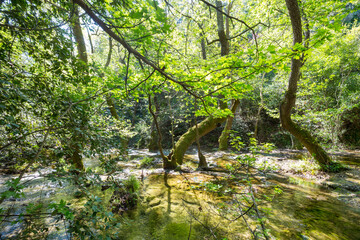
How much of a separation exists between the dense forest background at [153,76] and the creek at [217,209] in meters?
0.72

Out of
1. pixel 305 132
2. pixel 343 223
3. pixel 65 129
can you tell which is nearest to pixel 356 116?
pixel 305 132

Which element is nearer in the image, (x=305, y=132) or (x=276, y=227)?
(x=276, y=227)

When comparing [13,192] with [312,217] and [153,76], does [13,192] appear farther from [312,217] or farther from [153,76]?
[312,217]

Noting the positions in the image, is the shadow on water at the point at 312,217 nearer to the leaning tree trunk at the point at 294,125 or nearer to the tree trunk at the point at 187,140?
the leaning tree trunk at the point at 294,125

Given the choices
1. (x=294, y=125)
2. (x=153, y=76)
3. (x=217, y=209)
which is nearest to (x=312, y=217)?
(x=217, y=209)

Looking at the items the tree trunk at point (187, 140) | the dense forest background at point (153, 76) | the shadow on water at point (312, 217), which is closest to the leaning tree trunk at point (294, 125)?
the dense forest background at point (153, 76)

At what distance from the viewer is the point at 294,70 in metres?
4.77

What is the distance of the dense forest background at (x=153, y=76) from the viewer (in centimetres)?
186

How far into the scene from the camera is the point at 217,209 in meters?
2.69

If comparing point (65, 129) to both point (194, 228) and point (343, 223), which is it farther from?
point (343, 223)

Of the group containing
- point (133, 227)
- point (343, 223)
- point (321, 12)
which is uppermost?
point (321, 12)

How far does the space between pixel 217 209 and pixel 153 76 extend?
10.3 feet

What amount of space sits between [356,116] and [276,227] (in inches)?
486

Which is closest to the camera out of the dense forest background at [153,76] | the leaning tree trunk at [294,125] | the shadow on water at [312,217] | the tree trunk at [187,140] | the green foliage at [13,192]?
the green foliage at [13,192]
